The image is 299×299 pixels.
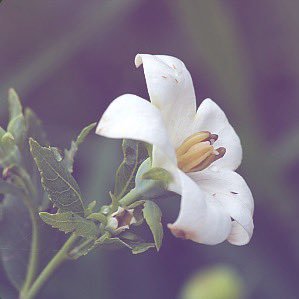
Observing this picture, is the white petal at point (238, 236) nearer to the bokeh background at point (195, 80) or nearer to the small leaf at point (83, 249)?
the small leaf at point (83, 249)

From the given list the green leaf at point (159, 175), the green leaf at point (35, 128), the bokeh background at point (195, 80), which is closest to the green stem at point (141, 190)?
the green leaf at point (159, 175)

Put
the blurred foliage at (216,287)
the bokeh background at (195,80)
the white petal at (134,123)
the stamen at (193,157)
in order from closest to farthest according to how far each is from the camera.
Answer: the white petal at (134,123), the stamen at (193,157), the blurred foliage at (216,287), the bokeh background at (195,80)

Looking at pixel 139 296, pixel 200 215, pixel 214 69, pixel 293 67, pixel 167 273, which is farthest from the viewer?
pixel 293 67

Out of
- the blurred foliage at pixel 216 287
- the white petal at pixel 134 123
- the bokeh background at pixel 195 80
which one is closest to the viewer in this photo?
the white petal at pixel 134 123

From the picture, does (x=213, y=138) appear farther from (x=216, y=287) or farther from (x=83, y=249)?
(x=216, y=287)

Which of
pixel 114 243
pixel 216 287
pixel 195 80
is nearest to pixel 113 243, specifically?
pixel 114 243

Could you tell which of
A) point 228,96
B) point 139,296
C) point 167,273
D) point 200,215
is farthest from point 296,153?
point 200,215

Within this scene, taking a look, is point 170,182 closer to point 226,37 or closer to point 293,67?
point 226,37
